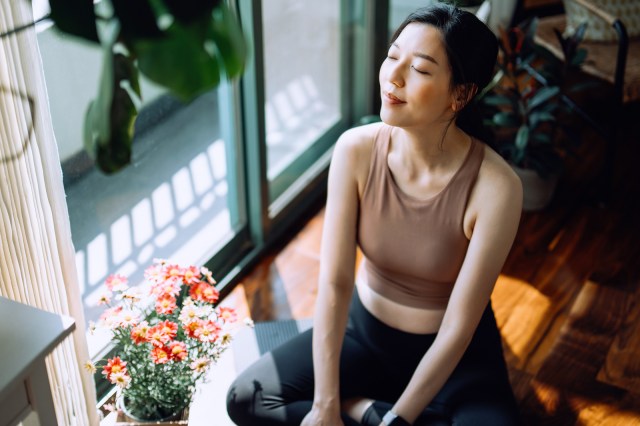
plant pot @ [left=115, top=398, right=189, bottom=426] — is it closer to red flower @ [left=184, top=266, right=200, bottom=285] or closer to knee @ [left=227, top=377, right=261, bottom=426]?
knee @ [left=227, top=377, right=261, bottom=426]

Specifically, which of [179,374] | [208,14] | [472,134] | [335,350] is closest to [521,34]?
[472,134]

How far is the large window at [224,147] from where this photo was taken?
6.64 feet

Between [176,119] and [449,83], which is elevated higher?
[449,83]

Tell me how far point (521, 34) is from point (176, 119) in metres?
1.23

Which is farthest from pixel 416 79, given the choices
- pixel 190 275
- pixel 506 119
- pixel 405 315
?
pixel 506 119

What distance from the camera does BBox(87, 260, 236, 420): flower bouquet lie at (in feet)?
5.66

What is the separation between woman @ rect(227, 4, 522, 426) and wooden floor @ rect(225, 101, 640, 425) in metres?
0.49

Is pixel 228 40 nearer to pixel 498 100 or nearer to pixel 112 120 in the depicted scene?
pixel 112 120

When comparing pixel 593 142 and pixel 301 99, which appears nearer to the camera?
pixel 301 99

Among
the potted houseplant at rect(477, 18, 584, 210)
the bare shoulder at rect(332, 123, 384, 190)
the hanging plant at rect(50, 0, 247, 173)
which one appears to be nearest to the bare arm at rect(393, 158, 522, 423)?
the bare shoulder at rect(332, 123, 384, 190)

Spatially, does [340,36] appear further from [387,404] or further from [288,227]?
[387,404]

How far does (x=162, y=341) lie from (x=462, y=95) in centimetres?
77

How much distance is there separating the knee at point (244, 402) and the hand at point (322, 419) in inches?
5.0

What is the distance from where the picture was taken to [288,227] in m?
2.95
